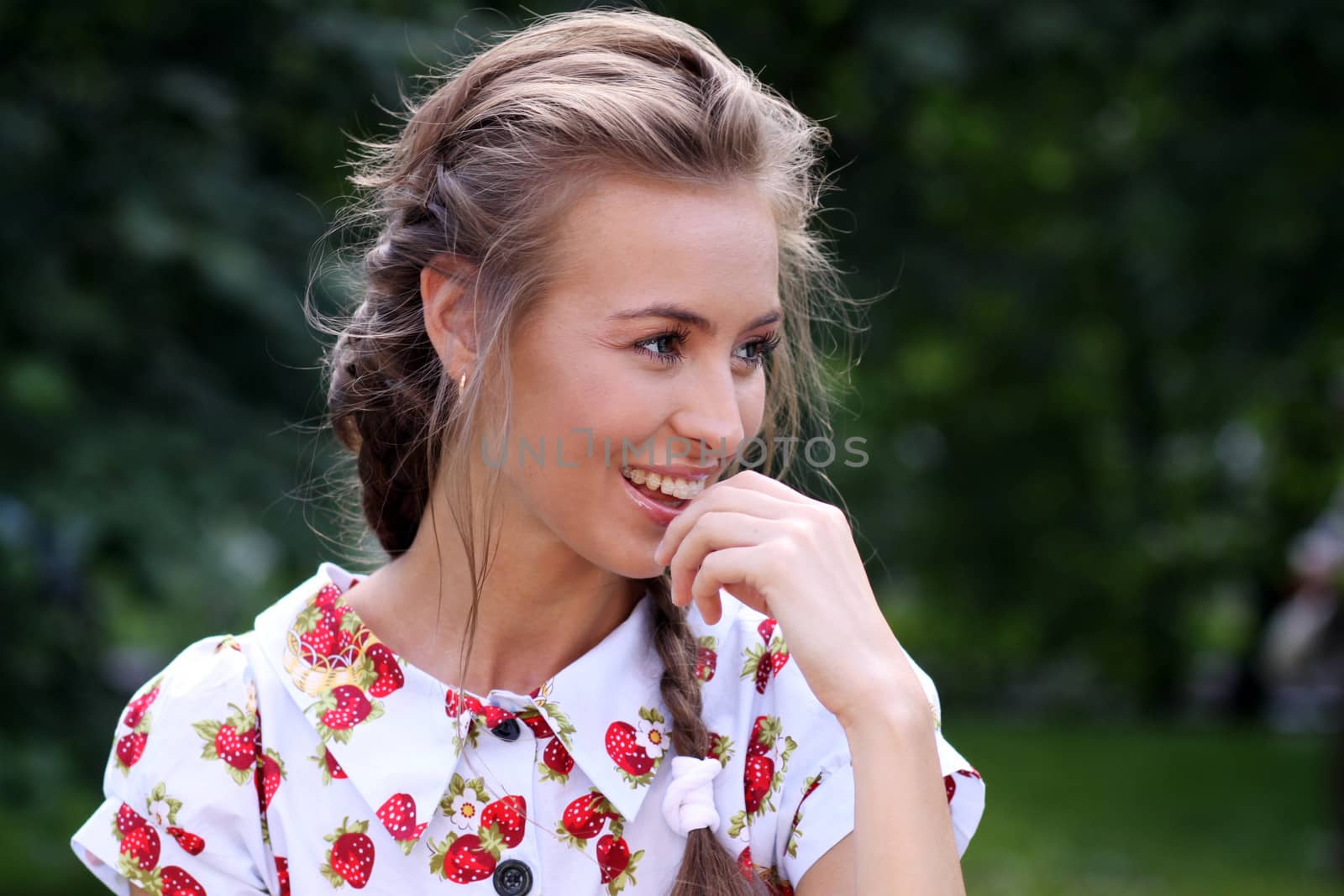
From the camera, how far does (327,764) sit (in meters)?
1.90

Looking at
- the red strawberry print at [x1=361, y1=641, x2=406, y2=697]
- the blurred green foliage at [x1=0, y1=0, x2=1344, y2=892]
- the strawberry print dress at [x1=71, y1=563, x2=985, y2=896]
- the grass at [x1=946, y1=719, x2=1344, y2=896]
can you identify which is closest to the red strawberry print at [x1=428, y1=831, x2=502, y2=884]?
the strawberry print dress at [x1=71, y1=563, x2=985, y2=896]

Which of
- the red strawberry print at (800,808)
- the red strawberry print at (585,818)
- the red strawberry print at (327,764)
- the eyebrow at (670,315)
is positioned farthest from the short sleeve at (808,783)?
the red strawberry print at (327,764)

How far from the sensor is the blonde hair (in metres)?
1.85

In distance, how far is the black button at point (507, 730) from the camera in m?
1.92

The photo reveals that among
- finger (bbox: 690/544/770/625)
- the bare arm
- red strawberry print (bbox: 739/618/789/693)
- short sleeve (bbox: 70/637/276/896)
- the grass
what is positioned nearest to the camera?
the bare arm

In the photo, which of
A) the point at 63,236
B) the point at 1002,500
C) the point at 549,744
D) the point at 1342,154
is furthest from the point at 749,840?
the point at 1002,500

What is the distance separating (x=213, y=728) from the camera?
75.0 inches

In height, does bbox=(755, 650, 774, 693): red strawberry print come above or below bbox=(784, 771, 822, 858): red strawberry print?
above

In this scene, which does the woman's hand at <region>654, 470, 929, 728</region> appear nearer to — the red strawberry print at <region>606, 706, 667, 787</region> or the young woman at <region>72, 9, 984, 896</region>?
the young woman at <region>72, 9, 984, 896</region>

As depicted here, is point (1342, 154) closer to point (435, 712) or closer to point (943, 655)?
point (435, 712)

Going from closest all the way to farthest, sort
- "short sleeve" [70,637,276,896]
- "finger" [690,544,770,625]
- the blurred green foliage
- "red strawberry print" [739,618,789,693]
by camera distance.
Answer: "finger" [690,544,770,625] < "short sleeve" [70,637,276,896] < "red strawberry print" [739,618,789,693] < the blurred green foliage

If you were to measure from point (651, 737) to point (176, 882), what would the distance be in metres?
0.62

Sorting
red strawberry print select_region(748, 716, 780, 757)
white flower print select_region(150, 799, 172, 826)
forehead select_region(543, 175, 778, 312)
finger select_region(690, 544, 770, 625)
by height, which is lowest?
→ white flower print select_region(150, 799, 172, 826)

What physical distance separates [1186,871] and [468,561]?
20.1 ft
